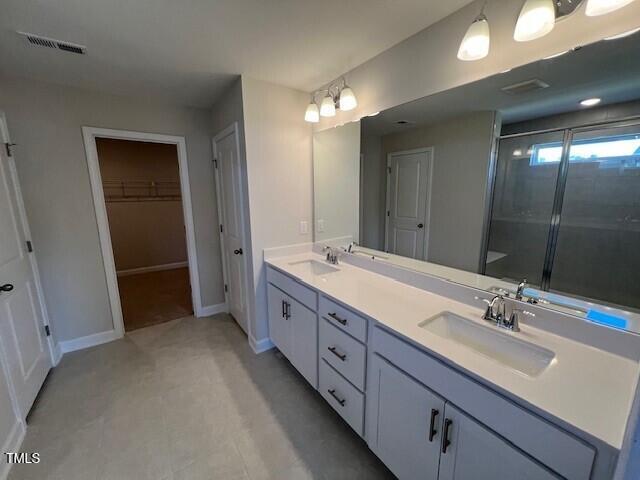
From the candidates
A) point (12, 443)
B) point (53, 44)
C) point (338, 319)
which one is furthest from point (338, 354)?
point (53, 44)

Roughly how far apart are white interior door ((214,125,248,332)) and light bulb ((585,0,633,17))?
209cm

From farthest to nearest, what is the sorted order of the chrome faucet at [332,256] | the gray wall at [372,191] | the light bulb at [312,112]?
the chrome faucet at [332,256] < the light bulb at [312,112] < the gray wall at [372,191]

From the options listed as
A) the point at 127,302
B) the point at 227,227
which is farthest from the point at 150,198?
the point at 227,227

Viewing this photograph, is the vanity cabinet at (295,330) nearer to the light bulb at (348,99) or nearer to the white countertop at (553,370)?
the white countertop at (553,370)

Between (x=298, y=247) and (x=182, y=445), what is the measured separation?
159 cm

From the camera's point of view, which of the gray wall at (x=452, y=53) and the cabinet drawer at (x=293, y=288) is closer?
the gray wall at (x=452, y=53)

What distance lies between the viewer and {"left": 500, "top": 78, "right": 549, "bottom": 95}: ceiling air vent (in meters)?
1.16

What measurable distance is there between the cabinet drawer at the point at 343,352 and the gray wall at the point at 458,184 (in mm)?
712

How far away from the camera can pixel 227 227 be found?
2.87 metres

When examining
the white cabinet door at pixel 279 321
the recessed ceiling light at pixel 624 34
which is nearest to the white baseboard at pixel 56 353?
the white cabinet door at pixel 279 321

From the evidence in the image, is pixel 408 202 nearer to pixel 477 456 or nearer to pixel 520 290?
pixel 520 290

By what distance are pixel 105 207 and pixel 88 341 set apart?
130 centimetres

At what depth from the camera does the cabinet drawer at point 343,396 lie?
145cm

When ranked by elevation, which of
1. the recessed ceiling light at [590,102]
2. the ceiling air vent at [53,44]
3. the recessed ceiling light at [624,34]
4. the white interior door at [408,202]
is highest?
the ceiling air vent at [53,44]
